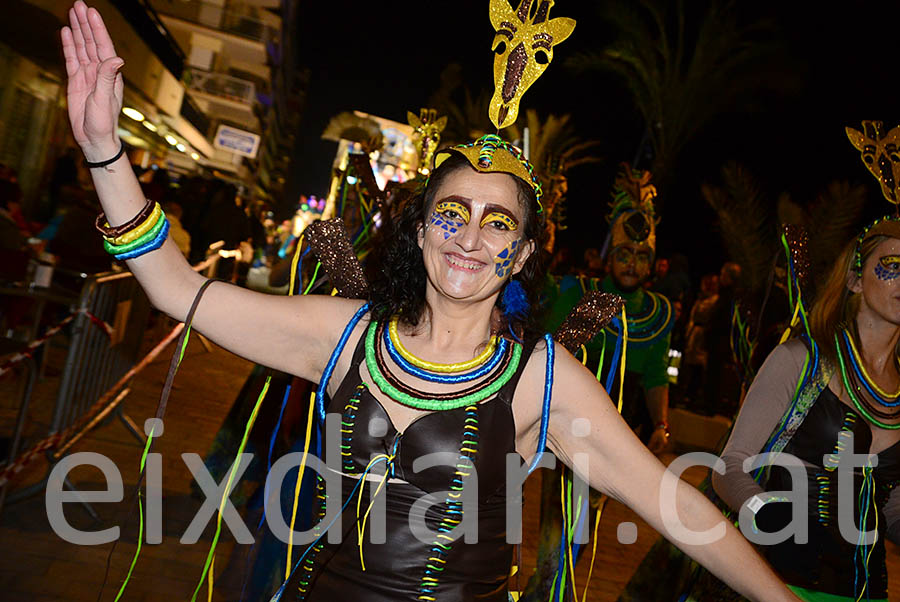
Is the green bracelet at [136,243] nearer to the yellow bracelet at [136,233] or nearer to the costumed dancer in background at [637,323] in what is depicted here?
the yellow bracelet at [136,233]

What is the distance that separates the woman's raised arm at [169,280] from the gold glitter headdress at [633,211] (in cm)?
336

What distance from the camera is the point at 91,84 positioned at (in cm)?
193

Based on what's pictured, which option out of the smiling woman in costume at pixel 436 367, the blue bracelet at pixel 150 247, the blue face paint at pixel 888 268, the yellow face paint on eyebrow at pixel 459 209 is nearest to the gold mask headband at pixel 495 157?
the smiling woman in costume at pixel 436 367

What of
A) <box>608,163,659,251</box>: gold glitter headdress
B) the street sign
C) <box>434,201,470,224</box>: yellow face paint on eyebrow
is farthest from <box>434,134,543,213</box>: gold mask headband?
the street sign

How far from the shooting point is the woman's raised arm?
191cm

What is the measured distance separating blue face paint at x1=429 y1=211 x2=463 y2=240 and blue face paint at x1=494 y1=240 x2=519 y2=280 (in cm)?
15

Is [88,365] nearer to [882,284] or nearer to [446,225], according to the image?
[446,225]

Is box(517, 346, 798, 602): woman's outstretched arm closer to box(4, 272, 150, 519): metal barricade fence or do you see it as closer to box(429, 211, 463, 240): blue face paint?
box(429, 211, 463, 240): blue face paint

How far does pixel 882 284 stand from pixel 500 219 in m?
1.89

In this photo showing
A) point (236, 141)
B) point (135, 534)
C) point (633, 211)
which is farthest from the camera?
point (236, 141)

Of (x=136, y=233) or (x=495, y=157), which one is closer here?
(x=136, y=233)

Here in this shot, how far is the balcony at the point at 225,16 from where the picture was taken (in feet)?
114

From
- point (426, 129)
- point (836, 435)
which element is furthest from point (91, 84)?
point (426, 129)

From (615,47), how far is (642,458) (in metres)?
15.3
